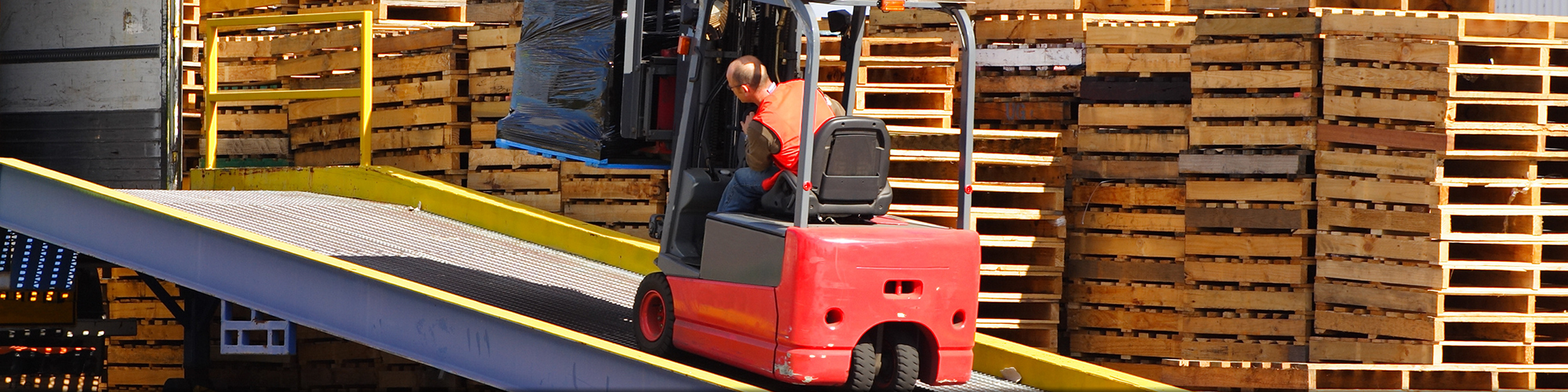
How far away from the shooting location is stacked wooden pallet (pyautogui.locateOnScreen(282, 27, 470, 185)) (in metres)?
9.51

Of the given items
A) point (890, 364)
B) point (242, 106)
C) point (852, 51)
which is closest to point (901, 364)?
point (890, 364)

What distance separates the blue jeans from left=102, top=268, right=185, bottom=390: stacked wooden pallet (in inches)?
251

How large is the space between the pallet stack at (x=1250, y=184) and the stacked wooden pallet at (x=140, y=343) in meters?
7.45

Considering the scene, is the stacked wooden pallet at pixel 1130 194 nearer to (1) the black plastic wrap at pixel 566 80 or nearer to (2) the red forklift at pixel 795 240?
(2) the red forklift at pixel 795 240

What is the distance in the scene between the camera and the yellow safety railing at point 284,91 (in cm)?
945

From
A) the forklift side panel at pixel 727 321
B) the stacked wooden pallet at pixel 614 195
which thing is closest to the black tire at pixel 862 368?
the forklift side panel at pixel 727 321

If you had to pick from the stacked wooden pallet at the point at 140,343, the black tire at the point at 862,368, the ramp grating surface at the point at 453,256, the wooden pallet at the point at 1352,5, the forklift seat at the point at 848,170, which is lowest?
the stacked wooden pallet at the point at 140,343

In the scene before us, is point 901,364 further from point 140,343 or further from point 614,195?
point 140,343

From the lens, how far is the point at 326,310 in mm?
6078

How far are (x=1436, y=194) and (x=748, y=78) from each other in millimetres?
4246

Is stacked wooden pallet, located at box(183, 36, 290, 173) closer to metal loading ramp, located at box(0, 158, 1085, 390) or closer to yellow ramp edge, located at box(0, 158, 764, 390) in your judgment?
metal loading ramp, located at box(0, 158, 1085, 390)

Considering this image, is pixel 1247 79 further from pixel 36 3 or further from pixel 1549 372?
pixel 36 3

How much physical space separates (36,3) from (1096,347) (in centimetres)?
841

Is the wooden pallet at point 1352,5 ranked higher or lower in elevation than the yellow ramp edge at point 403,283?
higher
